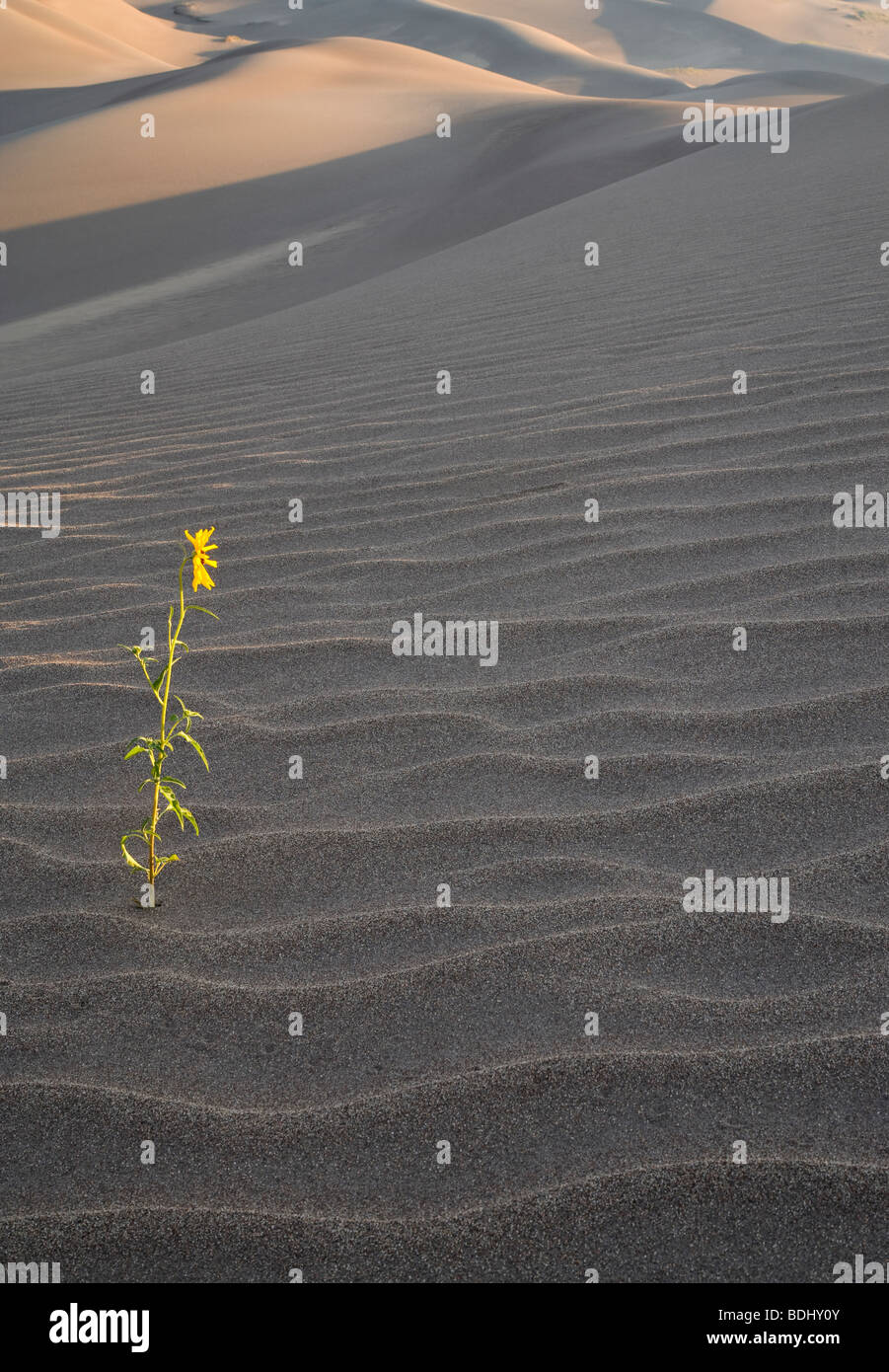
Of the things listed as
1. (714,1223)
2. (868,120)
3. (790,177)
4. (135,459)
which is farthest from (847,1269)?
(868,120)

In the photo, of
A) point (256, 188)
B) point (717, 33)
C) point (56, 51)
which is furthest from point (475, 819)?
point (717, 33)

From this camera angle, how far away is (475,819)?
203 cm

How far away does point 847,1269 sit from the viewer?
1.26 m

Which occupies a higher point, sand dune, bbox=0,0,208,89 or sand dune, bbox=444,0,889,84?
sand dune, bbox=444,0,889,84

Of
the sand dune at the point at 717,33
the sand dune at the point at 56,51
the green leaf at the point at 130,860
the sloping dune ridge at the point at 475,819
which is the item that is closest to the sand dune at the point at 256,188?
the sand dune at the point at 56,51

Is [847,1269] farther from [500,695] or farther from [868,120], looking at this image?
[868,120]

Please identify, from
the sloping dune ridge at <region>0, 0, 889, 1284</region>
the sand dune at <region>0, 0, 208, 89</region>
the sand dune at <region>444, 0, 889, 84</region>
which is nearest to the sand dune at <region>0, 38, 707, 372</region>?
the sand dune at <region>0, 0, 208, 89</region>

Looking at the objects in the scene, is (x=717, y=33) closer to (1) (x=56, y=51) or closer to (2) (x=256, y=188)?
(1) (x=56, y=51)

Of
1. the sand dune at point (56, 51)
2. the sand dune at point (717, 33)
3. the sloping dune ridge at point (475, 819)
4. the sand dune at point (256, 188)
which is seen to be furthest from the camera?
the sand dune at point (717, 33)

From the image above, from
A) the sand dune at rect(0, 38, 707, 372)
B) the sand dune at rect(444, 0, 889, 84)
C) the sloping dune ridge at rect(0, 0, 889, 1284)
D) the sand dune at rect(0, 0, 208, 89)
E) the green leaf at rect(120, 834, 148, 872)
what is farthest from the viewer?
the sand dune at rect(444, 0, 889, 84)

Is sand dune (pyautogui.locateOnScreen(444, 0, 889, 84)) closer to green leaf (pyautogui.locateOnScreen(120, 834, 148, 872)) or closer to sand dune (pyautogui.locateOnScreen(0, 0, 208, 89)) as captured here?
sand dune (pyautogui.locateOnScreen(0, 0, 208, 89))

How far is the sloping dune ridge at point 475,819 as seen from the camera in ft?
4.54

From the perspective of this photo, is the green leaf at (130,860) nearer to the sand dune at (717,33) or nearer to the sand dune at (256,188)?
the sand dune at (256,188)

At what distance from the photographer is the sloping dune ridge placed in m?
1.38
